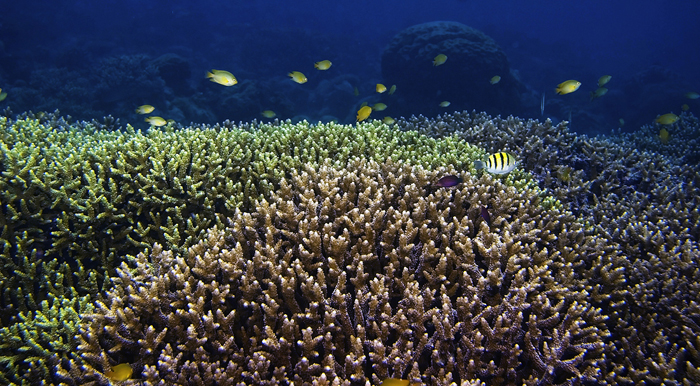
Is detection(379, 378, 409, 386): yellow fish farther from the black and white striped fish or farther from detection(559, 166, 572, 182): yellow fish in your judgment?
detection(559, 166, 572, 182): yellow fish

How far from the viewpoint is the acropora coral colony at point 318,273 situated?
7.84 ft

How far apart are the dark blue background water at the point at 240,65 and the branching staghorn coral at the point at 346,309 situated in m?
16.5

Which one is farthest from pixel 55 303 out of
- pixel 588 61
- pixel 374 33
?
pixel 588 61

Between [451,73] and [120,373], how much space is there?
762 inches

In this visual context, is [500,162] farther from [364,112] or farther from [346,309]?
[364,112]

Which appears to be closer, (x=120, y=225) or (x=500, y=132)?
(x=120, y=225)

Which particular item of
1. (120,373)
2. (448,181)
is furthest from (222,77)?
(120,373)

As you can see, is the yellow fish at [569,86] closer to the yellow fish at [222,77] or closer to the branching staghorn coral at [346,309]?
the branching staghorn coral at [346,309]

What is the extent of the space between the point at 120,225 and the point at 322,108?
20791mm

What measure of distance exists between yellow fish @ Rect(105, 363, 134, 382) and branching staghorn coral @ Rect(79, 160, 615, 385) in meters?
0.09

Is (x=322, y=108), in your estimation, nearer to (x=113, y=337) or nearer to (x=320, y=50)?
(x=320, y=50)

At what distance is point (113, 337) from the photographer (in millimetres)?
2367

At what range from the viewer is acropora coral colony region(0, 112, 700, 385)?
239cm

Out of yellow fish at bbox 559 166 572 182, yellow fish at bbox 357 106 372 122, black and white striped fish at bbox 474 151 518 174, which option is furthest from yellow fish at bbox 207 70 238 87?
yellow fish at bbox 559 166 572 182
